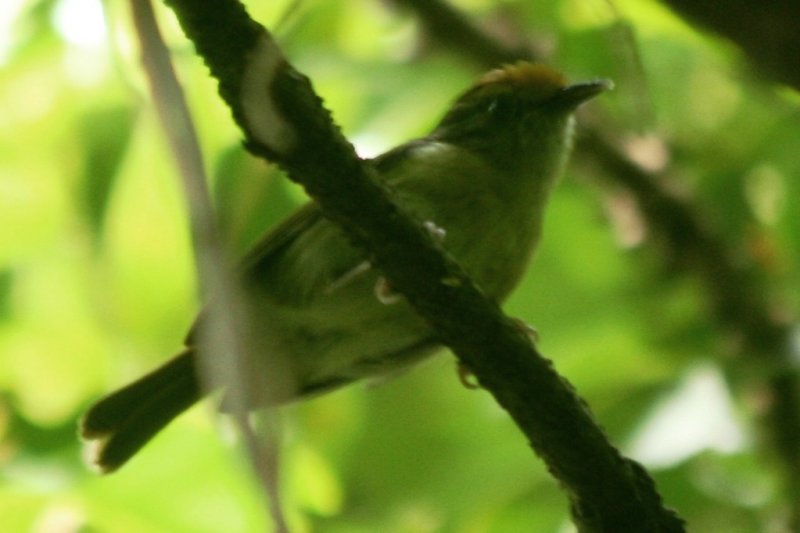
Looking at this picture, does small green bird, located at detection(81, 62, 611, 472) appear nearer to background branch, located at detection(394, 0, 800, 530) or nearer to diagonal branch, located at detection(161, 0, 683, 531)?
background branch, located at detection(394, 0, 800, 530)

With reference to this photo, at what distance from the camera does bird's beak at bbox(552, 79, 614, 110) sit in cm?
323

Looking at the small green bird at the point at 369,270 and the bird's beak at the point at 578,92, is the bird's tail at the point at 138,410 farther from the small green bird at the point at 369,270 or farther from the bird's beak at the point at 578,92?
the bird's beak at the point at 578,92

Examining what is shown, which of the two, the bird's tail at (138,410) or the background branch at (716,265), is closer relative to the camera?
the bird's tail at (138,410)

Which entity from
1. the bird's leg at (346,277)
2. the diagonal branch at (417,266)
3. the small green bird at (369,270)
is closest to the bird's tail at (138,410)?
the small green bird at (369,270)

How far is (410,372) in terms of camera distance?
357cm

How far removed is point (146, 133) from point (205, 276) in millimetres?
2534

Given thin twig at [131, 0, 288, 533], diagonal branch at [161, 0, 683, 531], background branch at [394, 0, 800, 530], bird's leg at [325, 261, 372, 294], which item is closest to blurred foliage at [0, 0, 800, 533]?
background branch at [394, 0, 800, 530]

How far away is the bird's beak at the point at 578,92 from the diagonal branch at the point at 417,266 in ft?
4.62

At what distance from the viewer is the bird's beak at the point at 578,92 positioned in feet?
10.6

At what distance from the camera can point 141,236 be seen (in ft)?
11.6

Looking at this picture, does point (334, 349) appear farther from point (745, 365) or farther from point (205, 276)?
point (205, 276)

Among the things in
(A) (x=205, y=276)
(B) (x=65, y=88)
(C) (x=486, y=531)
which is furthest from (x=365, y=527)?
(A) (x=205, y=276)

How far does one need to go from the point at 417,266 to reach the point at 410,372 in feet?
5.98

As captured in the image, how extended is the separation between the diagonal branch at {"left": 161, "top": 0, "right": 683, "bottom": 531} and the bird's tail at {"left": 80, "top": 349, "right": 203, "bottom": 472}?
143cm
